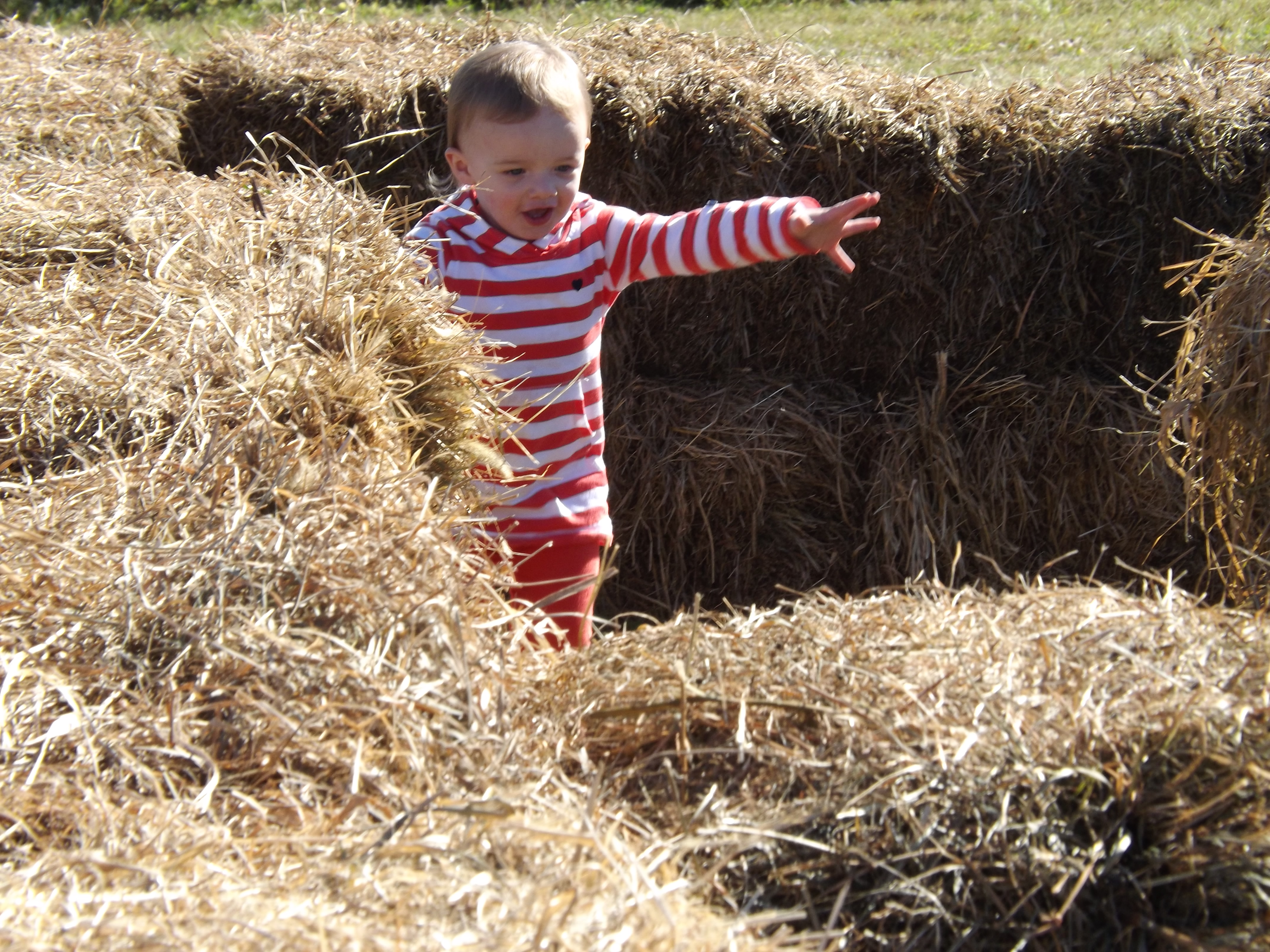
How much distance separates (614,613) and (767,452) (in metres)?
0.78

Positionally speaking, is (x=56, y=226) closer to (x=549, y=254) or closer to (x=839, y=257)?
(x=549, y=254)

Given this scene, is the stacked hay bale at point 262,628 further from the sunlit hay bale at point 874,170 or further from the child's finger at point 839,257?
the sunlit hay bale at point 874,170

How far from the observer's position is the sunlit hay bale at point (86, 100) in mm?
3441

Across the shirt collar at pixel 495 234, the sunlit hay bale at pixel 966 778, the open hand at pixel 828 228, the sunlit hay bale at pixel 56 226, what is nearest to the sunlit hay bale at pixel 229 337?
the sunlit hay bale at pixel 56 226

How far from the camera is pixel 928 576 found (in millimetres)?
3926

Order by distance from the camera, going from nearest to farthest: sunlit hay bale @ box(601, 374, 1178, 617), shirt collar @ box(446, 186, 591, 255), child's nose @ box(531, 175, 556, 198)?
child's nose @ box(531, 175, 556, 198) < shirt collar @ box(446, 186, 591, 255) < sunlit hay bale @ box(601, 374, 1178, 617)

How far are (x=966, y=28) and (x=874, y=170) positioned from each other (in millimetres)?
2269

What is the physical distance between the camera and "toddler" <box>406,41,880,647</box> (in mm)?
2564

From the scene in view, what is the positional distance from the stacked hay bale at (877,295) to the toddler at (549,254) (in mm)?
1020

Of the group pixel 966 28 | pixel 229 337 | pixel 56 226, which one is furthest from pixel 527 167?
pixel 966 28

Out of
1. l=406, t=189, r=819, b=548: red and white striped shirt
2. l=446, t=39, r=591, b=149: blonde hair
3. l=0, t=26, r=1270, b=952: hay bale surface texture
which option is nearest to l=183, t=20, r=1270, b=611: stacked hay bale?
l=446, t=39, r=591, b=149: blonde hair

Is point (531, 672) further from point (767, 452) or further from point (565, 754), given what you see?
point (767, 452)

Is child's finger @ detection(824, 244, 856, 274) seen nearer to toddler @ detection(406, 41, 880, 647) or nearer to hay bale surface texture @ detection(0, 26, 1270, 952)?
toddler @ detection(406, 41, 880, 647)

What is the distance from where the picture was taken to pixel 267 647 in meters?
1.41
